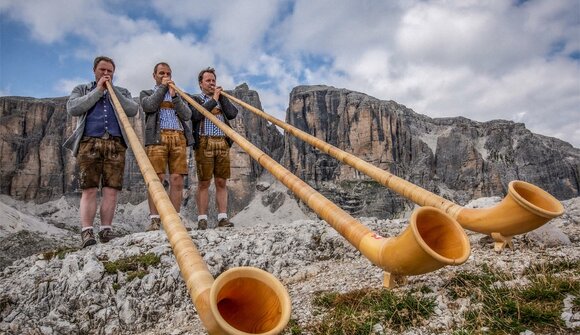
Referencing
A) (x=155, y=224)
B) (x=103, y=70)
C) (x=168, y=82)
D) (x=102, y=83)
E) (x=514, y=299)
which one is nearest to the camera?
(x=514, y=299)

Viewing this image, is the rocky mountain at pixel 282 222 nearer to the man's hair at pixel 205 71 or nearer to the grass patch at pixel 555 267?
the grass patch at pixel 555 267

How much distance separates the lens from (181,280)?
6.26 m

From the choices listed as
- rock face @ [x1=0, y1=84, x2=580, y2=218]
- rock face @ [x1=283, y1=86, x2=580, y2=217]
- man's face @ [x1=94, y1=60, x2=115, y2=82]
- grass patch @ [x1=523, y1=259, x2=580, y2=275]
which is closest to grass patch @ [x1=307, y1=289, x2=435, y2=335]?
grass patch @ [x1=523, y1=259, x2=580, y2=275]

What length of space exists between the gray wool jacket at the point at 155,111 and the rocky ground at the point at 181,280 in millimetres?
2170

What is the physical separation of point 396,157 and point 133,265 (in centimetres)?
14511

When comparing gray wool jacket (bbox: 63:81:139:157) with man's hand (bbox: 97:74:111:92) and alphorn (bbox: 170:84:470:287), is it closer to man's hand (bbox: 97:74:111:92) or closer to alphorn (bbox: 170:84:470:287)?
man's hand (bbox: 97:74:111:92)

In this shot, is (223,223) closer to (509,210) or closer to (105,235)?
(105,235)

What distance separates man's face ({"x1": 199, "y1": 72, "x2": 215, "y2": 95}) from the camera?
8.66 m

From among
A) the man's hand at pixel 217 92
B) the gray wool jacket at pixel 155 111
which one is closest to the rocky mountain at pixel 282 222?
the gray wool jacket at pixel 155 111

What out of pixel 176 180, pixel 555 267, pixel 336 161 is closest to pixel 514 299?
pixel 555 267

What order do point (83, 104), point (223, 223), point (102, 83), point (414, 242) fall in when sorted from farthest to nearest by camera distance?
point (223, 223)
point (102, 83)
point (83, 104)
point (414, 242)

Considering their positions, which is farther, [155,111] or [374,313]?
[155,111]

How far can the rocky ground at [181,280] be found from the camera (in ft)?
15.3

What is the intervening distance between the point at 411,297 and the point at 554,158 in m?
191
